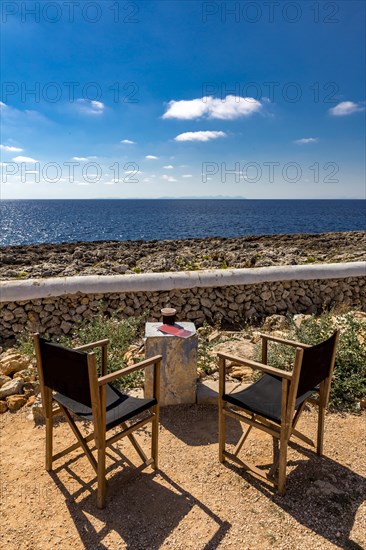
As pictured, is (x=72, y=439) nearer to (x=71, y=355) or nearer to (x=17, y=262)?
(x=71, y=355)

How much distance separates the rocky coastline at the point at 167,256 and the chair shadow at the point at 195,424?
5369mm

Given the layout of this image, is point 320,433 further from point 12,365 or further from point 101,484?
point 12,365

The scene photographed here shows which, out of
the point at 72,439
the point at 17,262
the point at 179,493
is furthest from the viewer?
the point at 17,262

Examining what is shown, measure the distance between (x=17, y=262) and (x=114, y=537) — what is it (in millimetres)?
11986


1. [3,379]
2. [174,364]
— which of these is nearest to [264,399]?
[174,364]

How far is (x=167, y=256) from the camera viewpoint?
12359 mm

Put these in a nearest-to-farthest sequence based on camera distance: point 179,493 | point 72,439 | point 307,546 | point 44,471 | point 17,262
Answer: point 307,546 < point 179,493 < point 44,471 < point 72,439 < point 17,262

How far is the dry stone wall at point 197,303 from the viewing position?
20.5 ft

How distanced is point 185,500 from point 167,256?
393 inches

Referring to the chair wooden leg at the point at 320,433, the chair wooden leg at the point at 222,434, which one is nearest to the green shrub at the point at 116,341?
the chair wooden leg at the point at 222,434

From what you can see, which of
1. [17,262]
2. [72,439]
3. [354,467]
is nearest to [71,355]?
[72,439]

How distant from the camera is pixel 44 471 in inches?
115

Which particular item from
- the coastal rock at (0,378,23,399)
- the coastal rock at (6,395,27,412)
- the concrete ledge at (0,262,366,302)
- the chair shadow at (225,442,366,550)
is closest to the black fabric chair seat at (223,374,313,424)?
the chair shadow at (225,442,366,550)

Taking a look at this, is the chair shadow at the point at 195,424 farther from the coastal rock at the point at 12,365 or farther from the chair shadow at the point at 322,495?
the coastal rock at the point at 12,365
